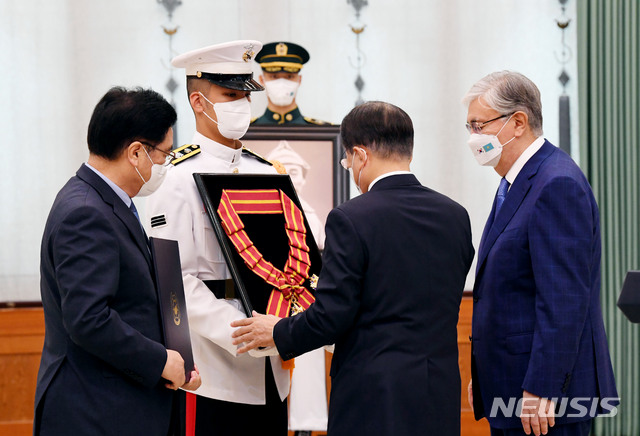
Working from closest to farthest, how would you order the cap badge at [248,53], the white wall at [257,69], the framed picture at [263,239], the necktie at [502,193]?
1. the framed picture at [263,239]
2. the necktie at [502,193]
3. the cap badge at [248,53]
4. the white wall at [257,69]

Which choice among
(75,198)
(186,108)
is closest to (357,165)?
(75,198)

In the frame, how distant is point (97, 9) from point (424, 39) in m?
2.04

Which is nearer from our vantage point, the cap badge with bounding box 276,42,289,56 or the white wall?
the cap badge with bounding box 276,42,289,56

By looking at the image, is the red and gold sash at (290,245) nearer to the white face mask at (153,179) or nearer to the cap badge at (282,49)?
→ the white face mask at (153,179)

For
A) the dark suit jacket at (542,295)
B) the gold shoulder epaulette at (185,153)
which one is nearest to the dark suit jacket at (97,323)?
the gold shoulder epaulette at (185,153)

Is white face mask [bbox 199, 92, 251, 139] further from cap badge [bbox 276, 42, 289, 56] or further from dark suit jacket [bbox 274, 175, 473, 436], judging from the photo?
cap badge [bbox 276, 42, 289, 56]

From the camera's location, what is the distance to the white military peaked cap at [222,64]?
7.61ft

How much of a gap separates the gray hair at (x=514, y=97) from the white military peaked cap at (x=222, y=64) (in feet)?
2.48

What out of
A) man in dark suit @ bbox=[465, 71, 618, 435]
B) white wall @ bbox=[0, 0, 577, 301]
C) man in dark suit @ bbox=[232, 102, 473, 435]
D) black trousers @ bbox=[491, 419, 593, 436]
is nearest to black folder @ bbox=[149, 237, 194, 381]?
man in dark suit @ bbox=[232, 102, 473, 435]

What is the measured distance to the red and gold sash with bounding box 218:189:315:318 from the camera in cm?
213

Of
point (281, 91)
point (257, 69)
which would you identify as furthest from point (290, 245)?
point (257, 69)

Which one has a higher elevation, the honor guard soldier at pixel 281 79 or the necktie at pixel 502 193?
the honor guard soldier at pixel 281 79

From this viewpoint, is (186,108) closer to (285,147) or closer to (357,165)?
(285,147)

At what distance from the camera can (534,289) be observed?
1991mm
